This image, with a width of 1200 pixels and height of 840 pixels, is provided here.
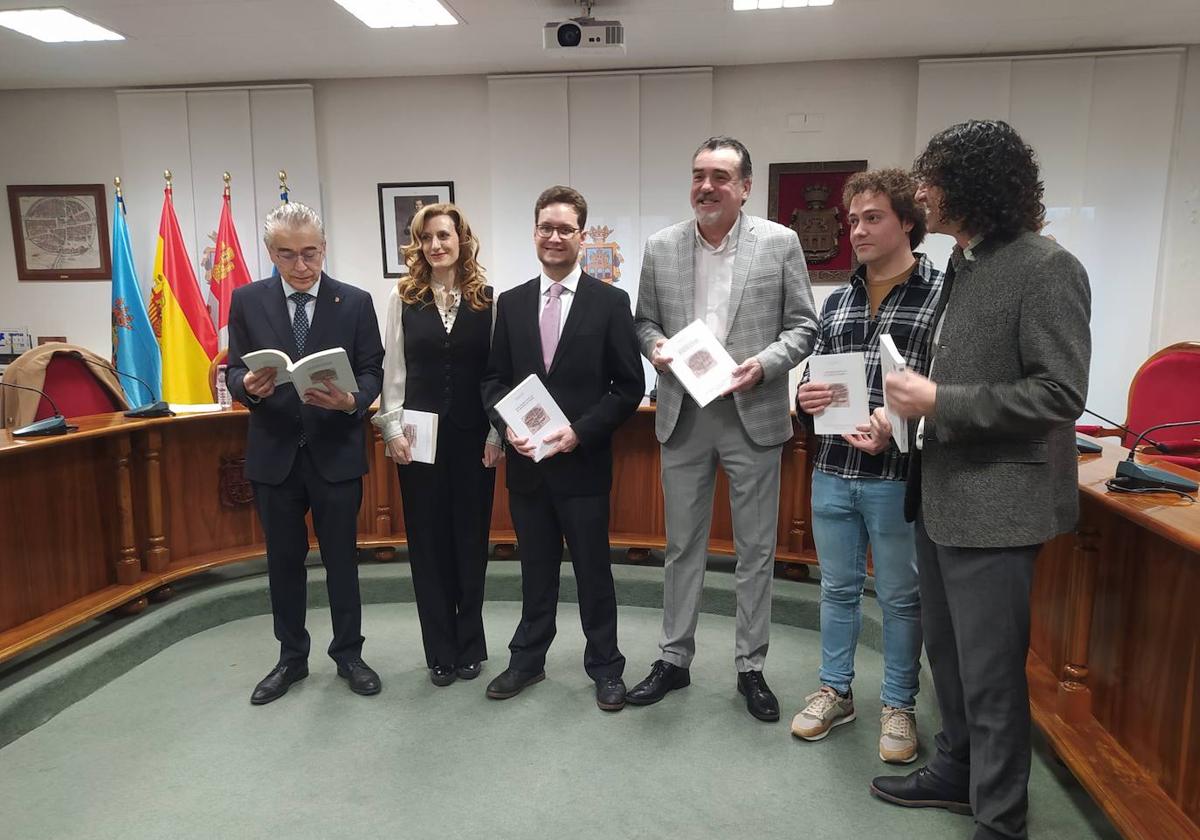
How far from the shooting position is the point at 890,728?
2.08 meters

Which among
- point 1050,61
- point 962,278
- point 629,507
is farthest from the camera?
point 1050,61

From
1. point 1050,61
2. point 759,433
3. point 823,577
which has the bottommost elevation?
point 823,577

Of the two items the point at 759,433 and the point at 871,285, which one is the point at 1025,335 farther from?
the point at 759,433

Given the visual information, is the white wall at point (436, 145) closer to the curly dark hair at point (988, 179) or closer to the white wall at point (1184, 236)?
the white wall at point (1184, 236)

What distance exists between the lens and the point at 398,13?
13.6 ft

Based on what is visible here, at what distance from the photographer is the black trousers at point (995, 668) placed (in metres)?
1.48

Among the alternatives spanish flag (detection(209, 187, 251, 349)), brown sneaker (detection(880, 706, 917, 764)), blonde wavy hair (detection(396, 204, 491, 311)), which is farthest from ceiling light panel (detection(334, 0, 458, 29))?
brown sneaker (detection(880, 706, 917, 764))

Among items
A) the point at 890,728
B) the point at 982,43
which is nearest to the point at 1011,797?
the point at 890,728

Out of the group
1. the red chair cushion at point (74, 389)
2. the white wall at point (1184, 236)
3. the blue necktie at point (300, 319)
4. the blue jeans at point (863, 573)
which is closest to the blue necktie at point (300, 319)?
the blue necktie at point (300, 319)

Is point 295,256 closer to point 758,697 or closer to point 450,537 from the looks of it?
point 450,537

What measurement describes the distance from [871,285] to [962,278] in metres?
0.59

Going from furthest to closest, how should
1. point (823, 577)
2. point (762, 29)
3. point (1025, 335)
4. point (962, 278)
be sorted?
point (762, 29)
point (823, 577)
point (962, 278)
point (1025, 335)

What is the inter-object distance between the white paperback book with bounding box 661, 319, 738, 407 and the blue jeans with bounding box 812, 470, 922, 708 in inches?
16.6

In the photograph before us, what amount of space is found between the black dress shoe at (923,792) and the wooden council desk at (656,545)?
28cm
